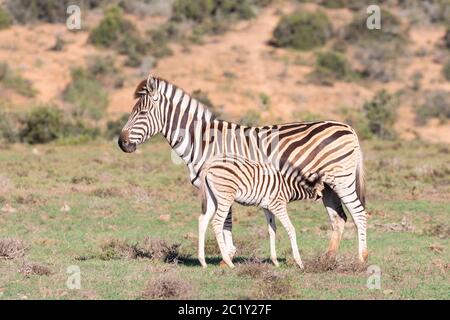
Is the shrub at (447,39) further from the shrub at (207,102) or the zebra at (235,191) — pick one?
the zebra at (235,191)

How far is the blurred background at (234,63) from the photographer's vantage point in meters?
36.8

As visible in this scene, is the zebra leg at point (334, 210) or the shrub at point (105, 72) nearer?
the zebra leg at point (334, 210)

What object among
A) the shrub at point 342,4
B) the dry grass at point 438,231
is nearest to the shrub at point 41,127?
the dry grass at point 438,231

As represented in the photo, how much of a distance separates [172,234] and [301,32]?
34.2 m

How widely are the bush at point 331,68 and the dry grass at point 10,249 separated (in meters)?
31.5

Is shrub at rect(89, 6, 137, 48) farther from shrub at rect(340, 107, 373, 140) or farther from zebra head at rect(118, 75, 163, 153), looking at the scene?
zebra head at rect(118, 75, 163, 153)

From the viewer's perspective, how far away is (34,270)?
1121cm

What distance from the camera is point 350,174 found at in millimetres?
12695

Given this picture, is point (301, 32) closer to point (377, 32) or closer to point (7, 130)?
point (377, 32)

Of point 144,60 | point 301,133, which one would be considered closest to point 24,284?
point 301,133

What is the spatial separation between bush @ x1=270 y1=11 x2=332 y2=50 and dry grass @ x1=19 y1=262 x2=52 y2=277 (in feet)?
126

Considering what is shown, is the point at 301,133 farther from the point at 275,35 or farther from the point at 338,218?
the point at 275,35

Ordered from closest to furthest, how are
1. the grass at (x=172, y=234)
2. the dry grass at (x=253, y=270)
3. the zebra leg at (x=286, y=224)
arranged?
the grass at (x=172, y=234)
the dry grass at (x=253, y=270)
the zebra leg at (x=286, y=224)
